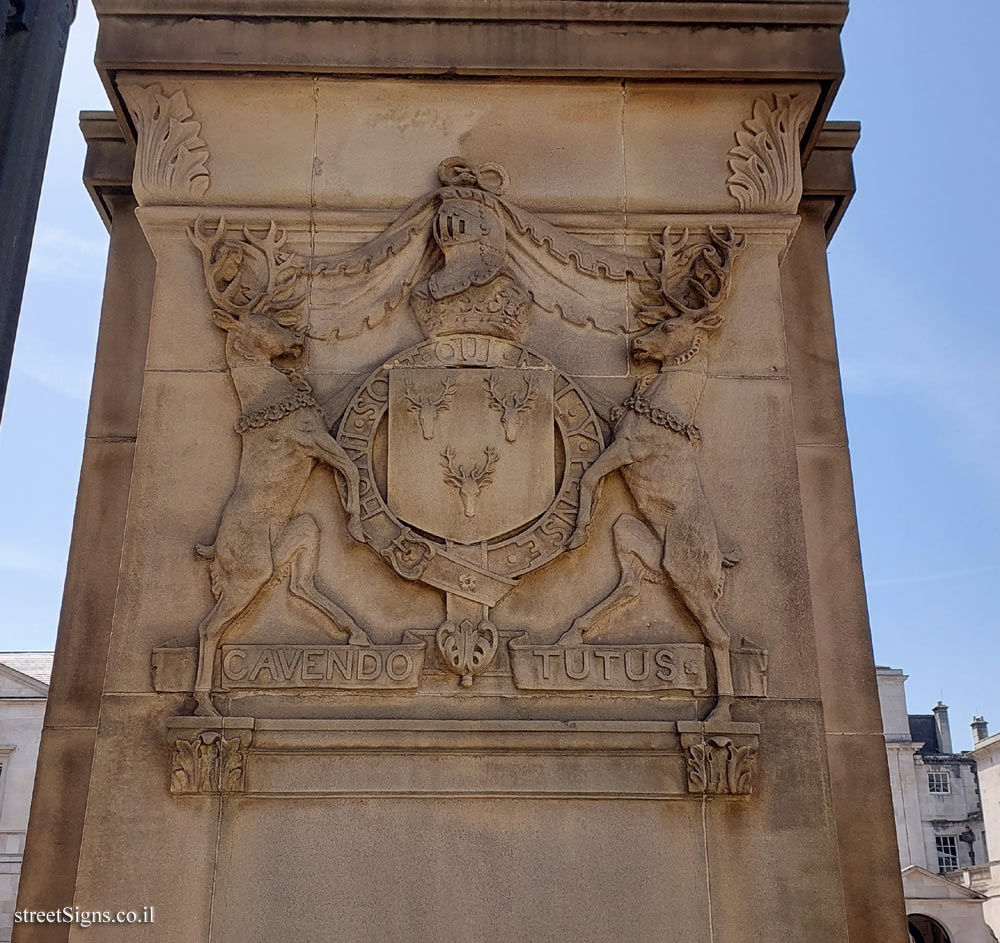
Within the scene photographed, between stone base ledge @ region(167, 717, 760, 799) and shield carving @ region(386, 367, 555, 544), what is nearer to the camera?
stone base ledge @ region(167, 717, 760, 799)

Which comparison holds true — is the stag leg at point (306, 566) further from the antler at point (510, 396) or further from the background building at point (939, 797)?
the background building at point (939, 797)

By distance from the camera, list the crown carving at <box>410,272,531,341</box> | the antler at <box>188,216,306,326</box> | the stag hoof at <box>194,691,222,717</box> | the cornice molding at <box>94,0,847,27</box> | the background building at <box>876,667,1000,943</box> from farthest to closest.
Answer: the background building at <box>876,667,1000,943</box>, the cornice molding at <box>94,0,847,27</box>, the antler at <box>188,216,306,326</box>, the crown carving at <box>410,272,531,341</box>, the stag hoof at <box>194,691,222,717</box>

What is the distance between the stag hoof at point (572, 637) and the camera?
680 centimetres

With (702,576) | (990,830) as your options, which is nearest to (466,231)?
(702,576)

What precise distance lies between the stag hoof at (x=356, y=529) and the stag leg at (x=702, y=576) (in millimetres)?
1949

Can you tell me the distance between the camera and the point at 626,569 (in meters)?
7.00

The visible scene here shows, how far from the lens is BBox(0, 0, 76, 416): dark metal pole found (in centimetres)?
790

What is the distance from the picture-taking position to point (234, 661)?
679cm

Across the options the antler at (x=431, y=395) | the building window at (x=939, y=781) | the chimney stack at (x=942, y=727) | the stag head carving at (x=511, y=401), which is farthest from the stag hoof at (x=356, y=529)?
the chimney stack at (x=942, y=727)

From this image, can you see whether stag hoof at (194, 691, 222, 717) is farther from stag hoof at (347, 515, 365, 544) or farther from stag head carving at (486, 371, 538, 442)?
stag head carving at (486, 371, 538, 442)

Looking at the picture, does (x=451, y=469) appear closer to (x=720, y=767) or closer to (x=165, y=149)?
(x=720, y=767)

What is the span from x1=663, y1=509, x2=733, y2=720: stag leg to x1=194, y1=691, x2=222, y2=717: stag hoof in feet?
9.68

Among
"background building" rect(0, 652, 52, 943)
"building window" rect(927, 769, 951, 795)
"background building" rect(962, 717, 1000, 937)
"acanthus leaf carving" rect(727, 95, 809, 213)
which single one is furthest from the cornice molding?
"building window" rect(927, 769, 951, 795)

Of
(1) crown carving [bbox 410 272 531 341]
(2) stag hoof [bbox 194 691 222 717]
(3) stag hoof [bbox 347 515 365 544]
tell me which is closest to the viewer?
(2) stag hoof [bbox 194 691 222 717]
